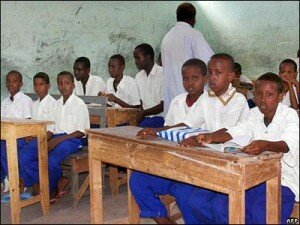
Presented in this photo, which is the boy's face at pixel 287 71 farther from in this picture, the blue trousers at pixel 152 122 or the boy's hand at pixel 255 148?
the boy's hand at pixel 255 148

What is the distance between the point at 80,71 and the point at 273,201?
2.47m

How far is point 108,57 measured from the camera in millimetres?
4125

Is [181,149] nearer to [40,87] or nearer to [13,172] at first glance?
[13,172]

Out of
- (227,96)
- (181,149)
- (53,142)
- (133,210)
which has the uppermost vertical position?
(227,96)

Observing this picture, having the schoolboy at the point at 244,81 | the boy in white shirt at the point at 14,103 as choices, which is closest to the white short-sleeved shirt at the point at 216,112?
the boy in white shirt at the point at 14,103

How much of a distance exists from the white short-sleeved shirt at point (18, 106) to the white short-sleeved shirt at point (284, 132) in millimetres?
1342

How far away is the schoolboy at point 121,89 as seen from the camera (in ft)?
14.5

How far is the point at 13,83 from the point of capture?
2.66m

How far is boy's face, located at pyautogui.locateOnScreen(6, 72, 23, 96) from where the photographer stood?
2586mm

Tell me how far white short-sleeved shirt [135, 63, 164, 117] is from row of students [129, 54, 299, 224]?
51.5 inches

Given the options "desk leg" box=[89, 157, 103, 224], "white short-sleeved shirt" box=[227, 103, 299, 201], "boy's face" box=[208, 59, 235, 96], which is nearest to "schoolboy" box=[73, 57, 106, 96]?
"desk leg" box=[89, 157, 103, 224]

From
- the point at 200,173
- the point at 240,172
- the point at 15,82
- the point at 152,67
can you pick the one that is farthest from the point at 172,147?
the point at 152,67

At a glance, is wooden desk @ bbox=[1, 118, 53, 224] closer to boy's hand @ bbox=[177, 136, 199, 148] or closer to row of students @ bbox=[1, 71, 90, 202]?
row of students @ bbox=[1, 71, 90, 202]

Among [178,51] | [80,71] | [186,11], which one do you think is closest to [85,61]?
[80,71]
